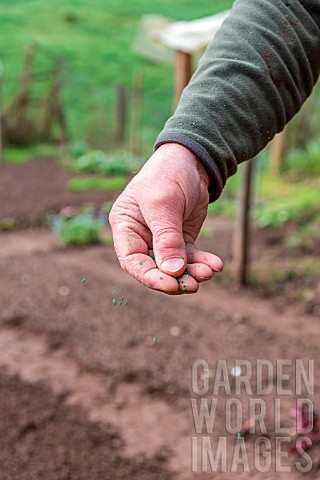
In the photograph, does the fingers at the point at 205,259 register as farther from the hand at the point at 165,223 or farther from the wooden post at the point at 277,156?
the wooden post at the point at 277,156

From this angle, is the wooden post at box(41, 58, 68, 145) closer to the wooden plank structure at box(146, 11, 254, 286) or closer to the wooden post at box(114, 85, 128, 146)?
the wooden post at box(114, 85, 128, 146)

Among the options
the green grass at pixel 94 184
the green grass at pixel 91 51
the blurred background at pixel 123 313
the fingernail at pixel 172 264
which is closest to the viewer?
Result: the fingernail at pixel 172 264

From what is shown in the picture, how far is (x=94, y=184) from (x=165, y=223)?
24.8 feet

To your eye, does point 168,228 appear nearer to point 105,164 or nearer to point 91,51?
point 105,164

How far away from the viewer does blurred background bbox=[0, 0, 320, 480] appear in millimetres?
2885

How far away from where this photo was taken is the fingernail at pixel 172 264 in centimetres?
123

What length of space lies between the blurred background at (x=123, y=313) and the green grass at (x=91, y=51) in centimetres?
307

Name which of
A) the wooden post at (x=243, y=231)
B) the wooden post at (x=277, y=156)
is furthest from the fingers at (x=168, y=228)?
the wooden post at (x=277, y=156)

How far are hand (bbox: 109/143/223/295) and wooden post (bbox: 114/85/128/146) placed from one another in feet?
35.4

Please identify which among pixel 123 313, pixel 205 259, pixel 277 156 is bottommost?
pixel 277 156

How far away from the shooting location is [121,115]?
12.1 metres

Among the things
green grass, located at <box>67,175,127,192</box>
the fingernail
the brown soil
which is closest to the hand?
the fingernail

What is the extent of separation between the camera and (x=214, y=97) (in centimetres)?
141

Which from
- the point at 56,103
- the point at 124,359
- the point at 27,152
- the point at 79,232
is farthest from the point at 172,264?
the point at 56,103
